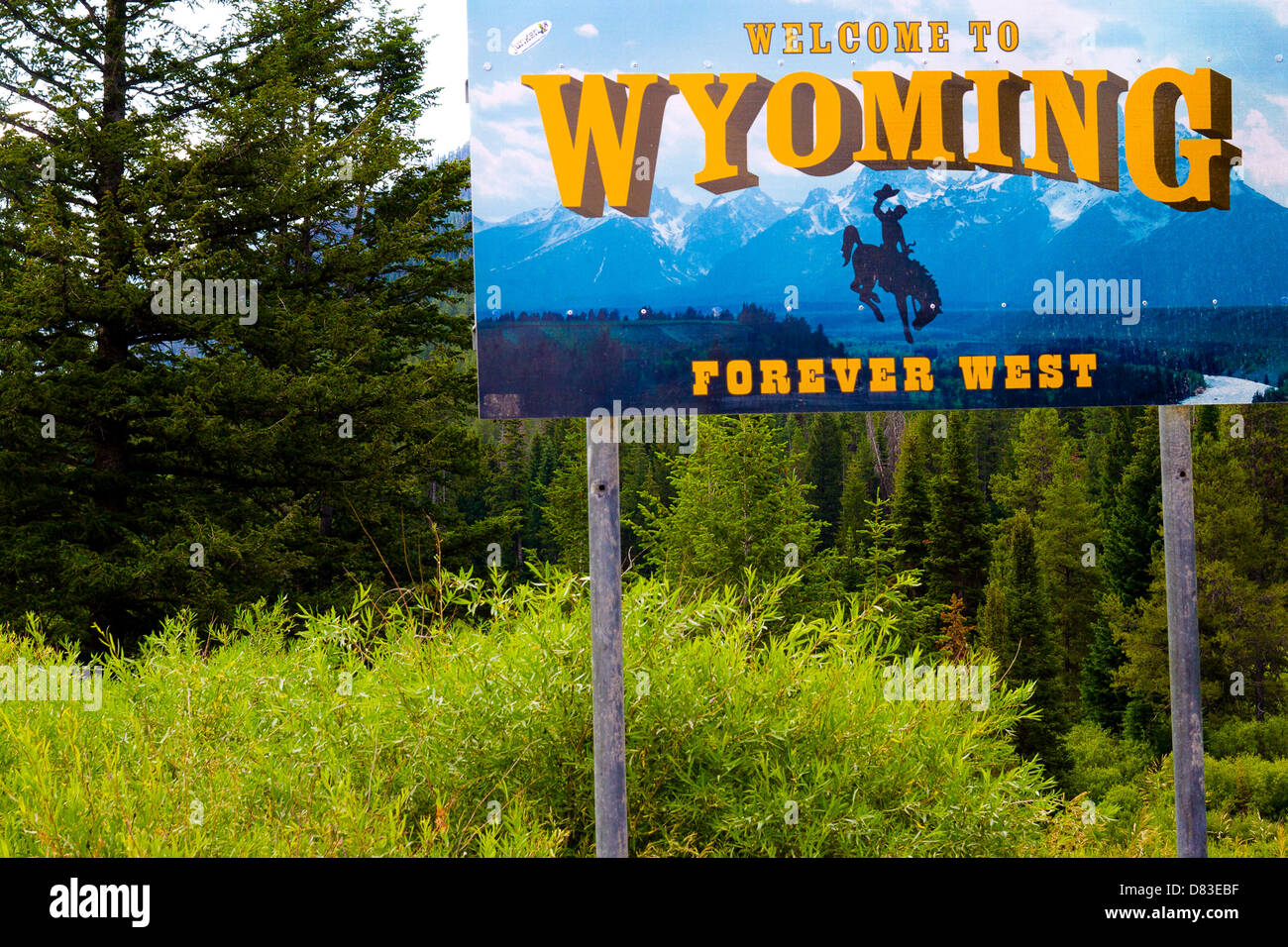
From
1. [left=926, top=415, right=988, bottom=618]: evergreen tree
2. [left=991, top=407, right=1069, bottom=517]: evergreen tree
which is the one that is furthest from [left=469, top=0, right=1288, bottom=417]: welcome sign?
[left=991, top=407, right=1069, bottom=517]: evergreen tree

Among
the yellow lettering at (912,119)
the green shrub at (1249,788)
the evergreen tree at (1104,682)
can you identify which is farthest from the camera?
the evergreen tree at (1104,682)

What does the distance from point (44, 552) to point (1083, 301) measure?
18.4 m

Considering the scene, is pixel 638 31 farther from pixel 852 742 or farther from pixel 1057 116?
pixel 852 742

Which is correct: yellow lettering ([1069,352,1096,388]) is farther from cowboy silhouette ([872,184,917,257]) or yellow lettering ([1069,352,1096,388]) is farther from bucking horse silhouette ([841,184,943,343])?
cowboy silhouette ([872,184,917,257])

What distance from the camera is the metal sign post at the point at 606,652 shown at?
4.22 m

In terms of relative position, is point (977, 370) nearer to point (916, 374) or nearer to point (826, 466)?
point (916, 374)

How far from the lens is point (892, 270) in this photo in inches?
172

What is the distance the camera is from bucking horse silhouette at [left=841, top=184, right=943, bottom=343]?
4.36 metres

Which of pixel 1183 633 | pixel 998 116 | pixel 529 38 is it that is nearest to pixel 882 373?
pixel 998 116

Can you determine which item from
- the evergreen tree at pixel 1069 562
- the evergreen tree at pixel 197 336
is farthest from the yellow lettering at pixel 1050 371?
the evergreen tree at pixel 1069 562

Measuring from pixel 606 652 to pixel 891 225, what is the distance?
2.24 m

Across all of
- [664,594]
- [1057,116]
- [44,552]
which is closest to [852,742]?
[664,594]

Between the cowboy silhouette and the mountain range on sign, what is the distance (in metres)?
0.03

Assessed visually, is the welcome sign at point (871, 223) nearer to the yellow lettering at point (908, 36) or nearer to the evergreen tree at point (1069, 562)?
the yellow lettering at point (908, 36)
